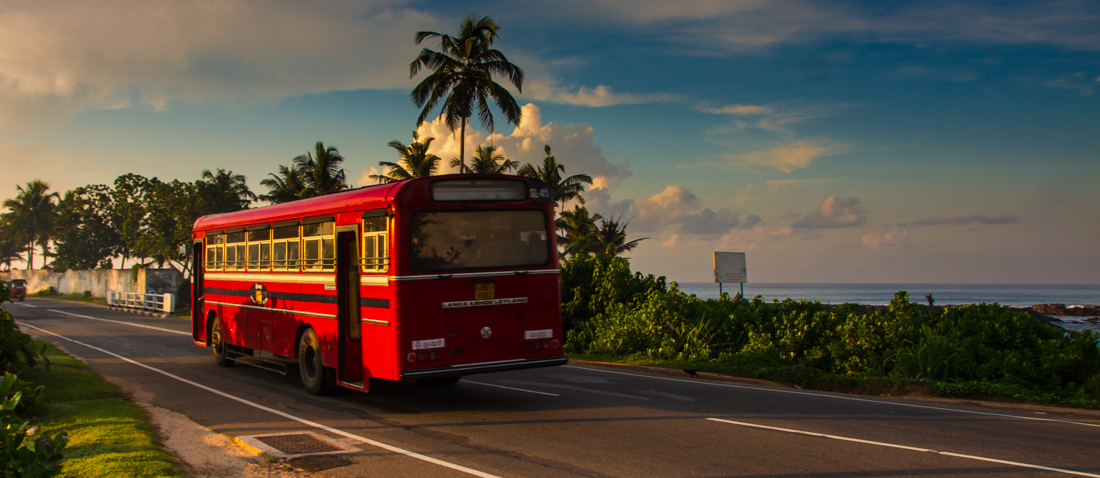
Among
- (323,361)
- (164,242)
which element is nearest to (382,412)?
(323,361)

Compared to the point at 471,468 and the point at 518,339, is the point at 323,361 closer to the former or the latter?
the point at 518,339

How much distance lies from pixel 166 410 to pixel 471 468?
6.23 metres

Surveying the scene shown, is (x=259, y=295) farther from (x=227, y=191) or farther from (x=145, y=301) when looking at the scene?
(x=227, y=191)

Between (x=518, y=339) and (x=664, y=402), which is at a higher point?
(x=518, y=339)

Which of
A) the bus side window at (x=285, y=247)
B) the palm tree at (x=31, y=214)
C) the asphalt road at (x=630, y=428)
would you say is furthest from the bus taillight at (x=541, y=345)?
the palm tree at (x=31, y=214)

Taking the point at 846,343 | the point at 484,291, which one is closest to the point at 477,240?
the point at 484,291

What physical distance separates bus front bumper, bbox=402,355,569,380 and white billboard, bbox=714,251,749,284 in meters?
18.1

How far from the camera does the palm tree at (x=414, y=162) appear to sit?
4311 centimetres

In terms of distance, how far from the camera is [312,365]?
12.5 metres

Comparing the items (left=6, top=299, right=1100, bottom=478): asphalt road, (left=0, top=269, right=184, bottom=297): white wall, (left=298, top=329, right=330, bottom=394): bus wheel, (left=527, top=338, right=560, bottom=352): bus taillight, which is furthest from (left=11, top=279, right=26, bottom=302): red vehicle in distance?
(left=527, top=338, right=560, bottom=352): bus taillight

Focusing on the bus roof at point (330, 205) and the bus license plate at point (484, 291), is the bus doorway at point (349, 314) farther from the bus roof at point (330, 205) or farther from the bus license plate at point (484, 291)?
the bus license plate at point (484, 291)

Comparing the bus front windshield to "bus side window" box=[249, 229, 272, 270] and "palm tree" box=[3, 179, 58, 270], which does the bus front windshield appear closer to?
"bus side window" box=[249, 229, 272, 270]

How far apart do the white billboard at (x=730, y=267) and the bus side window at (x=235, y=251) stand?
17.9 meters

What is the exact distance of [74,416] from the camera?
32.0ft
